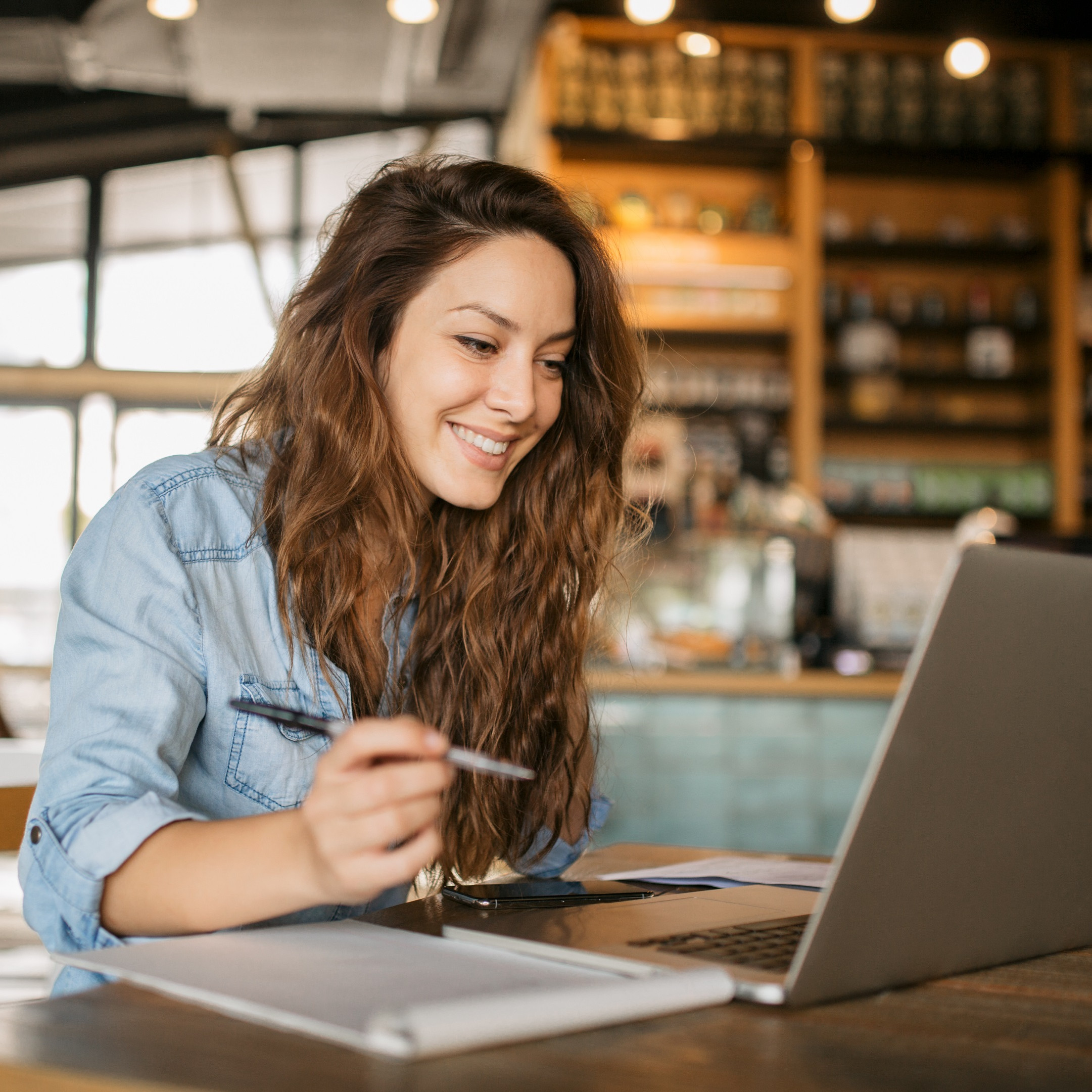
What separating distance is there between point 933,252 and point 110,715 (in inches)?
199

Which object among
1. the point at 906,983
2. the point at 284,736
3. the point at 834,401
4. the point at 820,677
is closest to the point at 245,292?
the point at 834,401

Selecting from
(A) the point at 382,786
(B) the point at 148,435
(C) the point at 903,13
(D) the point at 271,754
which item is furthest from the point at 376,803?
(B) the point at 148,435

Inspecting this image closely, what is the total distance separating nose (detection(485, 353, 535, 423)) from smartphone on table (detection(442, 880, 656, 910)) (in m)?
0.48

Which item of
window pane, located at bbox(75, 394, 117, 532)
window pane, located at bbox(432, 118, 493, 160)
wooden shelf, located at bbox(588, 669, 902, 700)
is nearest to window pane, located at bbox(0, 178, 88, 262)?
window pane, located at bbox(75, 394, 117, 532)

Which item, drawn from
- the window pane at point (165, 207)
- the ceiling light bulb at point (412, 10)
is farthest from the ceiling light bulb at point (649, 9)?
the window pane at point (165, 207)

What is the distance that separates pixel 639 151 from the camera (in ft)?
16.7

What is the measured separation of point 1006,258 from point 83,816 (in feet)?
17.5

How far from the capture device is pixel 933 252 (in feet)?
17.3

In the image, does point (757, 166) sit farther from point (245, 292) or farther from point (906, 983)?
point (906, 983)

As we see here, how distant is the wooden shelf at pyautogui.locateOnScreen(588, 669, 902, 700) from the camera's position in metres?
3.30

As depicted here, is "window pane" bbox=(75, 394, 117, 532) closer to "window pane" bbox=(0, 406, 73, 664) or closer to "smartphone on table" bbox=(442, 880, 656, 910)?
"window pane" bbox=(0, 406, 73, 664)

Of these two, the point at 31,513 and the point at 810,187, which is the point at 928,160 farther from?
the point at 31,513

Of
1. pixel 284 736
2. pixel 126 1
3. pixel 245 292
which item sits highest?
pixel 126 1

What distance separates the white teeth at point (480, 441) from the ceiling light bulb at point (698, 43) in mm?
4125
